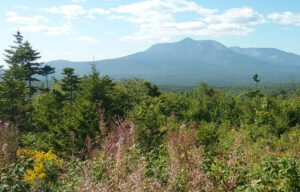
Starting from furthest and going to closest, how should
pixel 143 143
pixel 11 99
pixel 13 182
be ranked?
pixel 11 99
pixel 143 143
pixel 13 182

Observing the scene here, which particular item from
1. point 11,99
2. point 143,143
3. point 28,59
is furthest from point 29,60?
point 143,143

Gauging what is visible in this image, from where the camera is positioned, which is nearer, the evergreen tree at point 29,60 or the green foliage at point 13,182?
the green foliage at point 13,182

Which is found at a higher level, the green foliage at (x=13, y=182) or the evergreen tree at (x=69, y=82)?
the evergreen tree at (x=69, y=82)

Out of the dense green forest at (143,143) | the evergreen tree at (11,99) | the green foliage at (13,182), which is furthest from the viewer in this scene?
the evergreen tree at (11,99)

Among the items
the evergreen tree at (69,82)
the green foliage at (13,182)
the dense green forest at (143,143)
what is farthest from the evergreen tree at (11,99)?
the green foliage at (13,182)

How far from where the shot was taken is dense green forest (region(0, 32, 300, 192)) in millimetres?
3859

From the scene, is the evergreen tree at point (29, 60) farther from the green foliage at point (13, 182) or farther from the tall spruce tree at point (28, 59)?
the green foliage at point (13, 182)

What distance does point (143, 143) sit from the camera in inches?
350

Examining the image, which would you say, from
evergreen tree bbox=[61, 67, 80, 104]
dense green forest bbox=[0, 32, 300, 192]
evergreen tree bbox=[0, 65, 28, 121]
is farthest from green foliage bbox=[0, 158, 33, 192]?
evergreen tree bbox=[61, 67, 80, 104]

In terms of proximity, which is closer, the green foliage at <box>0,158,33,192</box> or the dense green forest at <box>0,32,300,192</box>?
the dense green forest at <box>0,32,300,192</box>

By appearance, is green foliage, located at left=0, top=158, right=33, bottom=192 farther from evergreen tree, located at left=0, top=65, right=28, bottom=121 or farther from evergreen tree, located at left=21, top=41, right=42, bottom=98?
evergreen tree, located at left=21, top=41, right=42, bottom=98

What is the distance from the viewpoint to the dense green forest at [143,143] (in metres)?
3.86

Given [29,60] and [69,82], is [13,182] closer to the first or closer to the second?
[69,82]

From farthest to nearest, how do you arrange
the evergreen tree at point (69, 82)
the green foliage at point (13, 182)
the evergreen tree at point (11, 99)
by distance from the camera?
the evergreen tree at point (69, 82)
the evergreen tree at point (11, 99)
the green foliage at point (13, 182)
